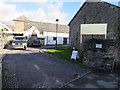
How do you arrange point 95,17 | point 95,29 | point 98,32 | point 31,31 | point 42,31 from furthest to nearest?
point 42,31
point 31,31
point 95,17
point 95,29
point 98,32

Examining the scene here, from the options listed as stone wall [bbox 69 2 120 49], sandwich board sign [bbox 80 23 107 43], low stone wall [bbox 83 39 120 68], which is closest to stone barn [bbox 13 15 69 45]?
stone wall [bbox 69 2 120 49]

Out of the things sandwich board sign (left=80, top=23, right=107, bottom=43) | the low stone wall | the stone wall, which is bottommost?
the low stone wall

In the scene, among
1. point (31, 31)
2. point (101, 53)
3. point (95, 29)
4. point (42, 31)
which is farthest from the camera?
point (42, 31)

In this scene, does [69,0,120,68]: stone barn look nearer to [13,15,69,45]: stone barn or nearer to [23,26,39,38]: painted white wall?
[13,15,69,45]: stone barn

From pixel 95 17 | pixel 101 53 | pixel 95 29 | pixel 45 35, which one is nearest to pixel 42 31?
pixel 45 35

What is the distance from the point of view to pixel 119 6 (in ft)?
46.5

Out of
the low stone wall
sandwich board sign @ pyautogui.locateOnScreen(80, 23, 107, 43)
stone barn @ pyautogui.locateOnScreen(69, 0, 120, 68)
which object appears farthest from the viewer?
sandwich board sign @ pyautogui.locateOnScreen(80, 23, 107, 43)

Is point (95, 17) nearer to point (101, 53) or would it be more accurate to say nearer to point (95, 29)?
point (95, 29)

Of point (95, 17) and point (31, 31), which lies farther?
point (31, 31)

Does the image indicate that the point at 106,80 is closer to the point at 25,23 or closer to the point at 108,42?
the point at 108,42

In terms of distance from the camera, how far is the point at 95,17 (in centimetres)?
1781

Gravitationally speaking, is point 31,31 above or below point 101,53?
above

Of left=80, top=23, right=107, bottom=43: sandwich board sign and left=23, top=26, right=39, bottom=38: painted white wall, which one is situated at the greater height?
left=23, top=26, right=39, bottom=38: painted white wall

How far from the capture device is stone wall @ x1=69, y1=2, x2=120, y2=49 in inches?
594
